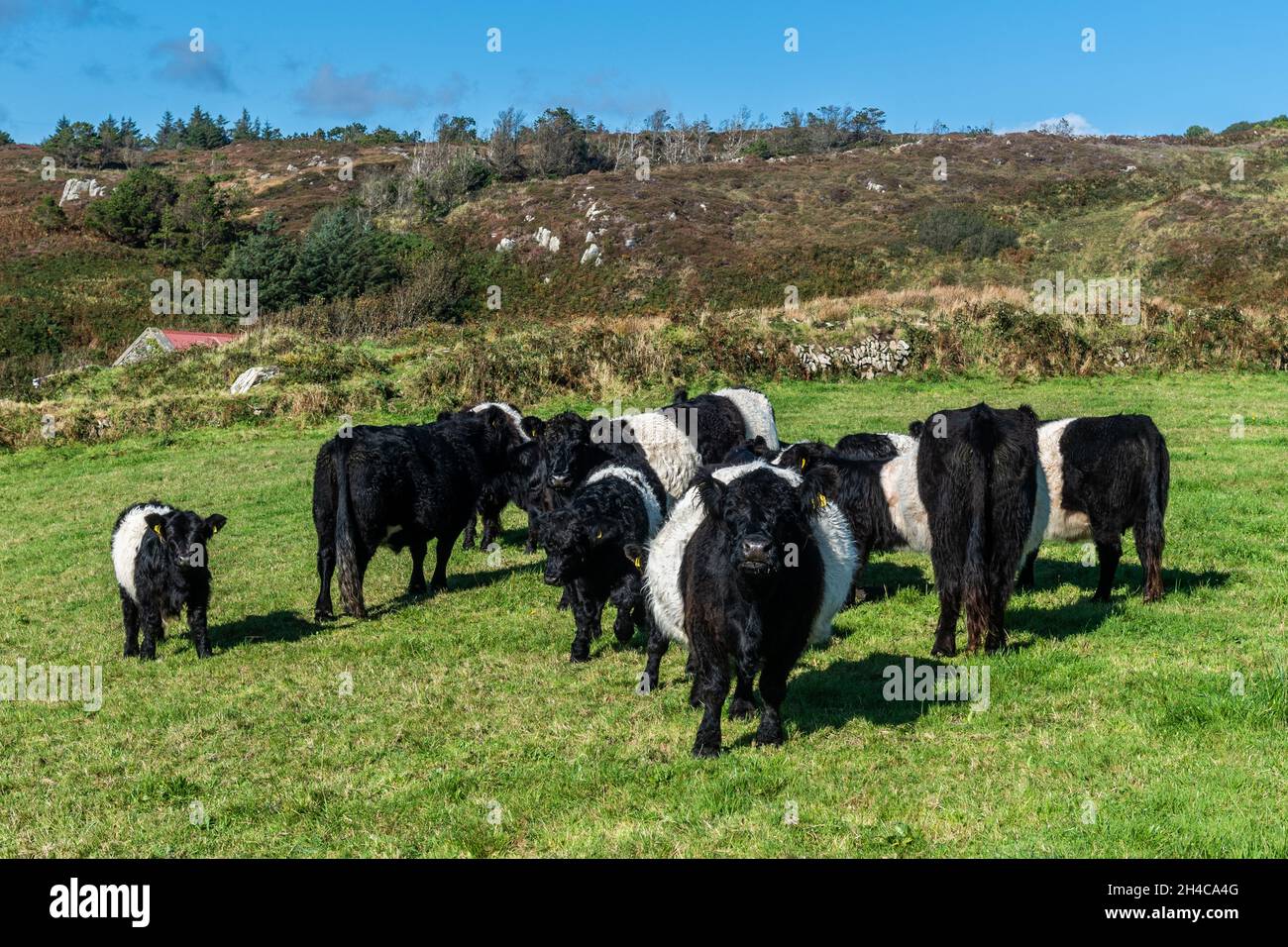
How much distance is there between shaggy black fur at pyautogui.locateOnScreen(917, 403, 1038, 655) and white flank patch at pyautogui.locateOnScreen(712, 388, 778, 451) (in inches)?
223

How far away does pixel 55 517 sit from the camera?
1928 centimetres

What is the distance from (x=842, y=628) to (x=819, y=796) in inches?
160

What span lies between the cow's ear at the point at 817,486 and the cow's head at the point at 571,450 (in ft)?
14.9

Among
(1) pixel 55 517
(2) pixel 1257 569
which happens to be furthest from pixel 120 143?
(2) pixel 1257 569

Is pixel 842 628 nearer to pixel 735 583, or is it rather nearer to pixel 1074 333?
pixel 735 583

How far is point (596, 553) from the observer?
31.7 ft

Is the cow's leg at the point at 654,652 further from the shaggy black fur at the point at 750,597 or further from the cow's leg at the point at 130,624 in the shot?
the cow's leg at the point at 130,624

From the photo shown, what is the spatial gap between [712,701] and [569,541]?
292 cm

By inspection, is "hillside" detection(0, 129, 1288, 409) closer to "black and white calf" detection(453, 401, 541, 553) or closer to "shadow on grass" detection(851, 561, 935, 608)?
"black and white calf" detection(453, 401, 541, 553)

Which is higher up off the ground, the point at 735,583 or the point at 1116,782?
the point at 735,583

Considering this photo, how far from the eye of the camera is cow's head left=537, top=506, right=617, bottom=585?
9.43m

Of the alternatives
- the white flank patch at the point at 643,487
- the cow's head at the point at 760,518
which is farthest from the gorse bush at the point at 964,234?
the cow's head at the point at 760,518

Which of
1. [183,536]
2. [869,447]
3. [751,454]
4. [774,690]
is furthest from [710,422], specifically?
[774,690]

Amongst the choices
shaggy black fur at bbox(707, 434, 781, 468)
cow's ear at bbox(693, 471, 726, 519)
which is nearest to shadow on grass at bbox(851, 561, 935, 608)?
shaggy black fur at bbox(707, 434, 781, 468)
